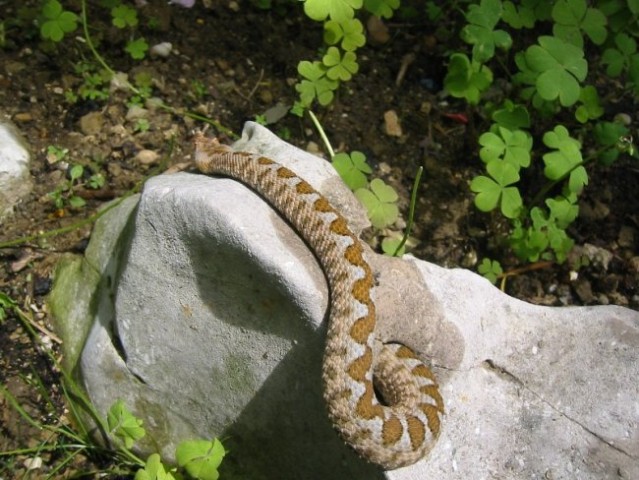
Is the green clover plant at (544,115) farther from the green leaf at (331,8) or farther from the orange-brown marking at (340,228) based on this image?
the orange-brown marking at (340,228)

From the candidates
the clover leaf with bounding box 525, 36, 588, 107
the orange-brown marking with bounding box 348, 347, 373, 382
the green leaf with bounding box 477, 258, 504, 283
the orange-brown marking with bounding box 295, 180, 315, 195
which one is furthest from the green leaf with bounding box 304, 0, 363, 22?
the orange-brown marking with bounding box 348, 347, 373, 382

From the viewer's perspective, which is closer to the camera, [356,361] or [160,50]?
[356,361]

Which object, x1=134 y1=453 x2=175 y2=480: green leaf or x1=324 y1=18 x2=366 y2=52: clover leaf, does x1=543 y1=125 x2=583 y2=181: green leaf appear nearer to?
x1=324 y1=18 x2=366 y2=52: clover leaf

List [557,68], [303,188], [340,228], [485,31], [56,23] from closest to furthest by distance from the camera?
[340,228] → [303,188] → [557,68] → [485,31] → [56,23]

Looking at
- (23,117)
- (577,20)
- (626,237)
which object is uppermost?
(577,20)

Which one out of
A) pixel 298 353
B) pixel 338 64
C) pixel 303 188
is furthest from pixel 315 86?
pixel 298 353

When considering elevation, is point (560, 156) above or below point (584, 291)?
above

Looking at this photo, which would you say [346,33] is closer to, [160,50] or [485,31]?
[485,31]

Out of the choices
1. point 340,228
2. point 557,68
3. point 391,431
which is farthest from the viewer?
point 557,68
